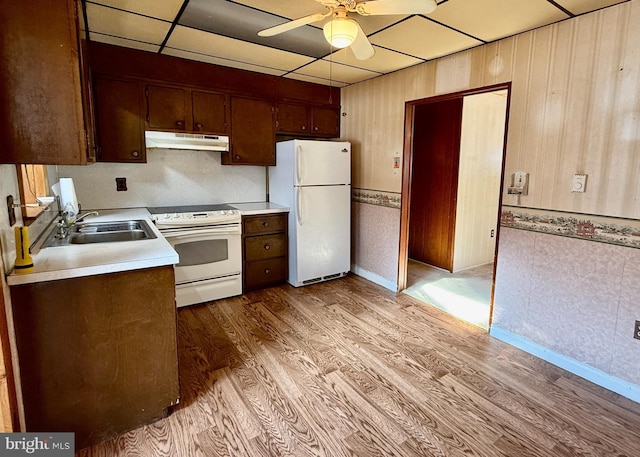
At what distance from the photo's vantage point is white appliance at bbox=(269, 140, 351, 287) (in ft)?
11.7

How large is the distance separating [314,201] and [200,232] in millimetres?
1222

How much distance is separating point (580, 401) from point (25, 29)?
10.7ft

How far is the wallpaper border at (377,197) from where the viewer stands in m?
3.61

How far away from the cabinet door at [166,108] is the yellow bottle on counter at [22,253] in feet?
6.17

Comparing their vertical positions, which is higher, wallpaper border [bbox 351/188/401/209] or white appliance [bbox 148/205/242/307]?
wallpaper border [bbox 351/188/401/209]

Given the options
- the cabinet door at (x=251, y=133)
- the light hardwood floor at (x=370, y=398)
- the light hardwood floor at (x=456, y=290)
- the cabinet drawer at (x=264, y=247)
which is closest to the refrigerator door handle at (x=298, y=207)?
the cabinet drawer at (x=264, y=247)

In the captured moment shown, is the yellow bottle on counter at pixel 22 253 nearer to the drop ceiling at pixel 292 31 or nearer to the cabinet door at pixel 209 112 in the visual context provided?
the drop ceiling at pixel 292 31

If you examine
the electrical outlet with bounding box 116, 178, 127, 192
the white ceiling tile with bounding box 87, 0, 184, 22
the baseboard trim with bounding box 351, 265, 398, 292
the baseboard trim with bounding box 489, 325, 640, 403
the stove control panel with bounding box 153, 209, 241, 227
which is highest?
the white ceiling tile with bounding box 87, 0, 184, 22

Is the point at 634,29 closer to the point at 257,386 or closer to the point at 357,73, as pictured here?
the point at 357,73

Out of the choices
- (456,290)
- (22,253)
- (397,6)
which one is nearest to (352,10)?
(397,6)

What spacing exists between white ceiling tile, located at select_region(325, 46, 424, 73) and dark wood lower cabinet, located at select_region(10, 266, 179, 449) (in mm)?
2340

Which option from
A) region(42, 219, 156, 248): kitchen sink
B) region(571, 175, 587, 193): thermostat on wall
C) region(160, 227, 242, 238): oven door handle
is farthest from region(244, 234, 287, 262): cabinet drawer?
region(571, 175, 587, 193): thermostat on wall

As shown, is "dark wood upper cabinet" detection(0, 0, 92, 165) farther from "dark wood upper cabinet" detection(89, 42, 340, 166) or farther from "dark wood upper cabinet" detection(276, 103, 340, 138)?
"dark wood upper cabinet" detection(276, 103, 340, 138)

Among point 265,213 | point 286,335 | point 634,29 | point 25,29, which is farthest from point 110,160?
point 634,29
